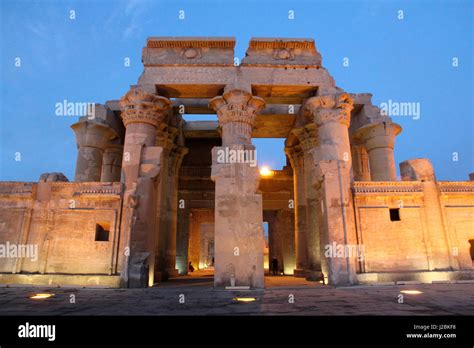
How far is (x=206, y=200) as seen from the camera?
18.9 meters

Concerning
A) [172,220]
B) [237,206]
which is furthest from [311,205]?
[172,220]

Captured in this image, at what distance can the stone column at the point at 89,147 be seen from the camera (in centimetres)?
1331

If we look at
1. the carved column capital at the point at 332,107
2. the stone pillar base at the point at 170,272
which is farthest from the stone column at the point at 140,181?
the carved column capital at the point at 332,107

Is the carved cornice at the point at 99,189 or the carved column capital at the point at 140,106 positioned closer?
the carved cornice at the point at 99,189

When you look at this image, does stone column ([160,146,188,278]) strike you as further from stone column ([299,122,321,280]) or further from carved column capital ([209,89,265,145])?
stone column ([299,122,321,280])

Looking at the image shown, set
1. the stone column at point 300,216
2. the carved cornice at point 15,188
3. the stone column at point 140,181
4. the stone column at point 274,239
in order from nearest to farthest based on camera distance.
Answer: the stone column at point 140,181
the carved cornice at point 15,188
the stone column at point 300,216
the stone column at point 274,239

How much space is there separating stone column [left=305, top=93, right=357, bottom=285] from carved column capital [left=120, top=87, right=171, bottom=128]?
18.4 ft

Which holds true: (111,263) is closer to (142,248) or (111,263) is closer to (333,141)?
(142,248)

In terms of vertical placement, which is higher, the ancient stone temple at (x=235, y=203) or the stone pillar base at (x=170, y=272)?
the ancient stone temple at (x=235, y=203)

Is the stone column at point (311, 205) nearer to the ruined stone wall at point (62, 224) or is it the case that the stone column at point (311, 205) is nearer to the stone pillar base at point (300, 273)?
the stone pillar base at point (300, 273)

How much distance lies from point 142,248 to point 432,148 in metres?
164

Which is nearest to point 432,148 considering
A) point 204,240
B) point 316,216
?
point 204,240

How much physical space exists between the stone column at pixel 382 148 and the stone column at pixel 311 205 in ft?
7.91

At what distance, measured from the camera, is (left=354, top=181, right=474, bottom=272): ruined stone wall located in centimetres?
1045
